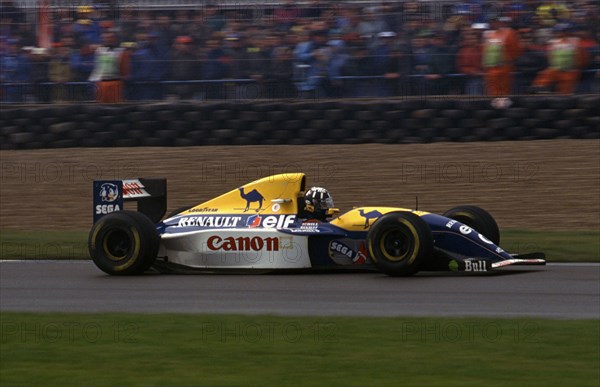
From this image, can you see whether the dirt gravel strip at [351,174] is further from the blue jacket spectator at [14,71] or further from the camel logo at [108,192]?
the camel logo at [108,192]

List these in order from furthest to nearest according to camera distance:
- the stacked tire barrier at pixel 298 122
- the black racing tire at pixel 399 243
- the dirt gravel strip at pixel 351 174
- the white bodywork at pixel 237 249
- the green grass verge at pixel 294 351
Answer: the stacked tire barrier at pixel 298 122 → the dirt gravel strip at pixel 351 174 → the white bodywork at pixel 237 249 → the black racing tire at pixel 399 243 → the green grass verge at pixel 294 351

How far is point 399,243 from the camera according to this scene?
1039cm

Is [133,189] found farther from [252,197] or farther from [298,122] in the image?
[298,122]

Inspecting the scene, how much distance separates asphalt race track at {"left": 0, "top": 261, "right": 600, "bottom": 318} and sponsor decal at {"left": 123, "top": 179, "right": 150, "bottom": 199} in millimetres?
908

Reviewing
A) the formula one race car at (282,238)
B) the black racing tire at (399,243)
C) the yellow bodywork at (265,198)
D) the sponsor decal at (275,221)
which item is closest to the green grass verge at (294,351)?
the black racing tire at (399,243)

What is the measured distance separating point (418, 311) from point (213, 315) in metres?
1.55

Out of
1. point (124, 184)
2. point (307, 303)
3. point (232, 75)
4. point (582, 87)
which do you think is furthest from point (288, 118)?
point (307, 303)

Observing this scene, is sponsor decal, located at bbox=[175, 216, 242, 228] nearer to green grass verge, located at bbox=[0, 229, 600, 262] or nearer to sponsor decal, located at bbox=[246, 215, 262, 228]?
sponsor decal, located at bbox=[246, 215, 262, 228]

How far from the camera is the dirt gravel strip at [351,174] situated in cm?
1639

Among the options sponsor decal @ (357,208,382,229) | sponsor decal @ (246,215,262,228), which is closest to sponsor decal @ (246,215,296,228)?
sponsor decal @ (246,215,262,228)

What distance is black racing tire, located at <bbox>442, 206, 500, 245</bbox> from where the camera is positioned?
450 inches

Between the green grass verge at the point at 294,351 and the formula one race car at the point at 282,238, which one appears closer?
the green grass verge at the point at 294,351

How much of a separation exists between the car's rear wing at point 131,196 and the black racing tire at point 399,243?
2.74 m

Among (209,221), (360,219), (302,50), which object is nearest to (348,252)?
(360,219)
